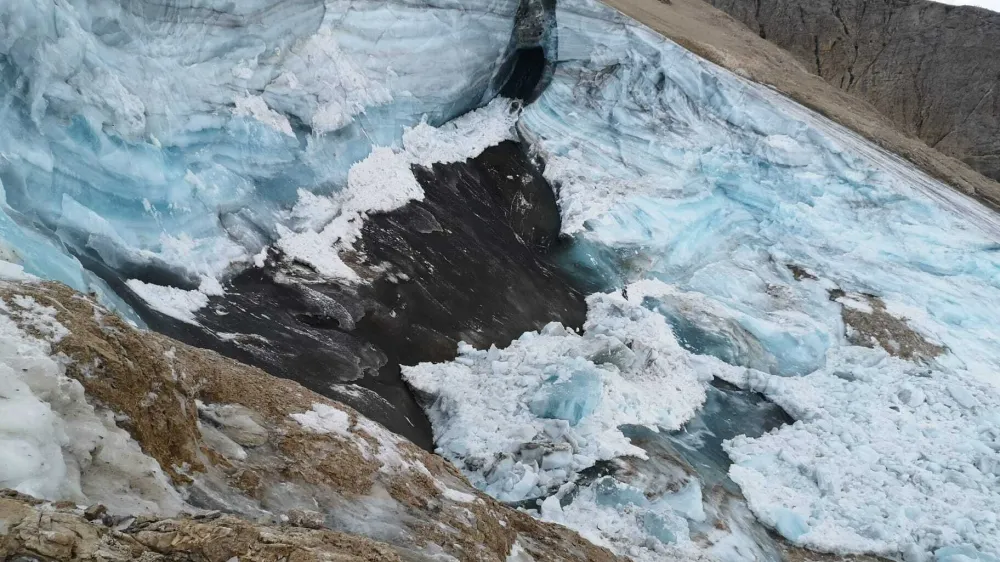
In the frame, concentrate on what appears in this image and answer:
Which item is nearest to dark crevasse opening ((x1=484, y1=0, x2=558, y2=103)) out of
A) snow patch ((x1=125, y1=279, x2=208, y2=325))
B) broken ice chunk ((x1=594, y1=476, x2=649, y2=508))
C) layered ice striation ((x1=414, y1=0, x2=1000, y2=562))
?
layered ice striation ((x1=414, y1=0, x2=1000, y2=562))

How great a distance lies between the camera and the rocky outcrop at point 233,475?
2.84m

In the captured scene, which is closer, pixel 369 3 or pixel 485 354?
pixel 485 354

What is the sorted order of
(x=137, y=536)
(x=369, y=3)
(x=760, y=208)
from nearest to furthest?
(x=137, y=536), (x=369, y=3), (x=760, y=208)

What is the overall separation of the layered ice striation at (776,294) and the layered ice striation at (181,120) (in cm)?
324

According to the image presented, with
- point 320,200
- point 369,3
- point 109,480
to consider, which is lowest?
point 320,200

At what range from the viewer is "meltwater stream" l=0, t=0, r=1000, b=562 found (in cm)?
729

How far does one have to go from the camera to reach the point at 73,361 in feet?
11.2

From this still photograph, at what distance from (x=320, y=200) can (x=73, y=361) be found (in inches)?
269

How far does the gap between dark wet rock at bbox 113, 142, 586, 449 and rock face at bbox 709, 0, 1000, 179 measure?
18.0 meters

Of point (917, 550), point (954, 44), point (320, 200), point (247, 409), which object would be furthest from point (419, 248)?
point (954, 44)

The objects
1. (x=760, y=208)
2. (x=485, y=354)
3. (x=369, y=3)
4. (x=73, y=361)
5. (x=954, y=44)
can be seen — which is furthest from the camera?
(x=954, y=44)

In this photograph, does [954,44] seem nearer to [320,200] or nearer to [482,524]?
[320,200]

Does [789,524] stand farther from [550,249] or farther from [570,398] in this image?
[550,249]

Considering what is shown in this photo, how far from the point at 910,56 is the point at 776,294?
66.6 feet
